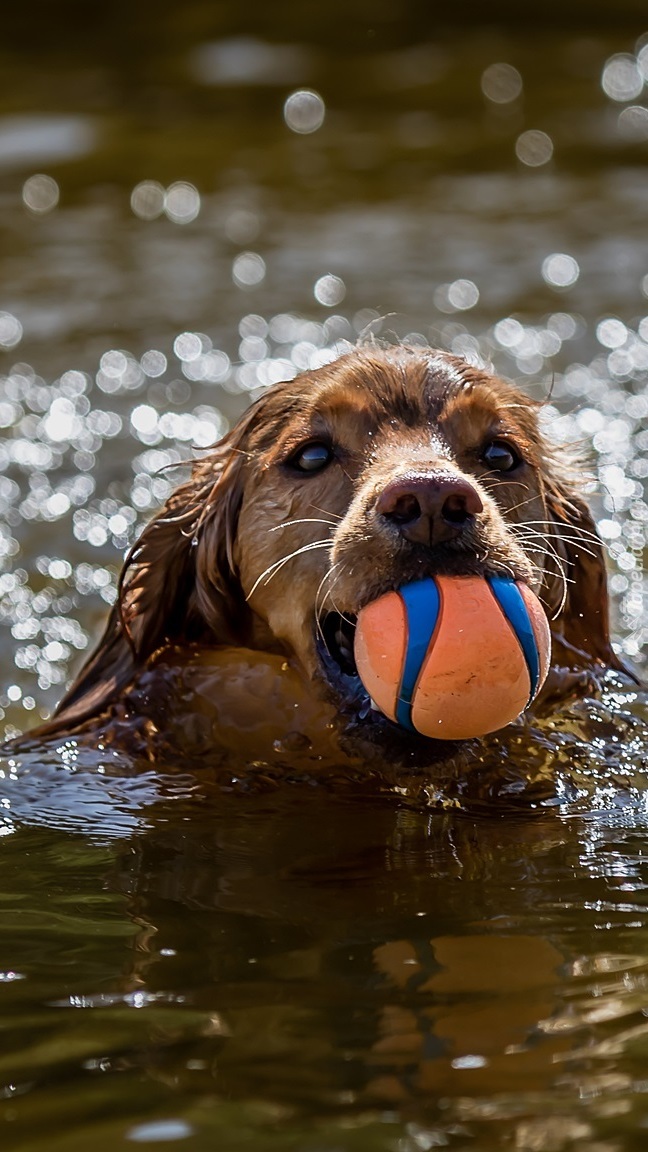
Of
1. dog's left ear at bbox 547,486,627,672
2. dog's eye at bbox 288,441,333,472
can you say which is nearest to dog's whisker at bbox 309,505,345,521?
dog's eye at bbox 288,441,333,472

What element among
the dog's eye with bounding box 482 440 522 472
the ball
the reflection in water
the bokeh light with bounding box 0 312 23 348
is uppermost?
the bokeh light with bounding box 0 312 23 348

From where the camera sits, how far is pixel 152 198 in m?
12.0

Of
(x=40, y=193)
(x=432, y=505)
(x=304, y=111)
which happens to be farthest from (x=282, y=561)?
(x=304, y=111)

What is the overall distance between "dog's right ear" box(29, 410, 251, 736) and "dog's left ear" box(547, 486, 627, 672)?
0.94m

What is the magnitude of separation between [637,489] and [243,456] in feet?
10.4

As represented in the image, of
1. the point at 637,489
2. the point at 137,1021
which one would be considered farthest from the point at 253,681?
the point at 637,489

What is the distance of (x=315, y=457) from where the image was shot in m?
4.52

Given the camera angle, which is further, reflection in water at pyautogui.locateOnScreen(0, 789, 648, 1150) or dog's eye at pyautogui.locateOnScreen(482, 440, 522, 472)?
dog's eye at pyautogui.locateOnScreen(482, 440, 522, 472)

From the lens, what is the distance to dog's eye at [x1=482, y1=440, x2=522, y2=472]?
4.48 m

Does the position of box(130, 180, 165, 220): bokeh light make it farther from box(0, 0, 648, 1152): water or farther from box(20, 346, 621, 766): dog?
box(20, 346, 621, 766): dog

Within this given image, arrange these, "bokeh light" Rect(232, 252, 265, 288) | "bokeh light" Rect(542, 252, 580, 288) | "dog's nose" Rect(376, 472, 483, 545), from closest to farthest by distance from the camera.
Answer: "dog's nose" Rect(376, 472, 483, 545) < "bokeh light" Rect(542, 252, 580, 288) < "bokeh light" Rect(232, 252, 265, 288)

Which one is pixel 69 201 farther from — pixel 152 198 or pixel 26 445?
pixel 26 445

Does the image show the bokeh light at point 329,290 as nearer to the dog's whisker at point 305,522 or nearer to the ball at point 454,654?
the dog's whisker at point 305,522

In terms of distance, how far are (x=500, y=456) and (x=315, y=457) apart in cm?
49
